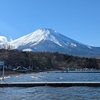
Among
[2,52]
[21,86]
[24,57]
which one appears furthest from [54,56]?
[21,86]

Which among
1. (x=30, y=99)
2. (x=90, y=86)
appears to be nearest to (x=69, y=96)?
(x=30, y=99)

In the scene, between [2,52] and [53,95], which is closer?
[53,95]

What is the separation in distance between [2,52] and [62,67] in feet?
192

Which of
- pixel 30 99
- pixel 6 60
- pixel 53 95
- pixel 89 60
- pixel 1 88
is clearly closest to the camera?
pixel 30 99

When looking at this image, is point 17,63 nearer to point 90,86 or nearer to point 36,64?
point 36,64

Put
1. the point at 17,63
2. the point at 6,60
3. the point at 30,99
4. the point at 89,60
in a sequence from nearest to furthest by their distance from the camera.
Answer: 1. the point at 30,99
2. the point at 6,60
3. the point at 17,63
4. the point at 89,60

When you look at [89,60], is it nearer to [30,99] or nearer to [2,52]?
[2,52]

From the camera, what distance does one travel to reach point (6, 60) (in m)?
116

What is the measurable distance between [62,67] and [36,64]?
3296 cm

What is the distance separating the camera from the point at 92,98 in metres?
24.1

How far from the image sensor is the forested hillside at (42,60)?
121m

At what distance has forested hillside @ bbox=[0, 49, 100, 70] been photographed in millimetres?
120875

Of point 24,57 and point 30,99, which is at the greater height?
point 24,57

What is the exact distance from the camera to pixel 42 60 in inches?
5748
